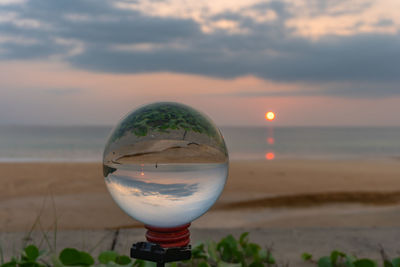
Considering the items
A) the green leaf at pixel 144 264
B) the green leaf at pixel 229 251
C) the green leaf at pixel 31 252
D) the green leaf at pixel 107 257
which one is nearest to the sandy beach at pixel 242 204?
the green leaf at pixel 31 252

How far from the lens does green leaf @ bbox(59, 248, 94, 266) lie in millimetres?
2406

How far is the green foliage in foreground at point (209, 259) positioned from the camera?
2410mm

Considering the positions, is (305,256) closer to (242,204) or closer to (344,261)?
(344,261)

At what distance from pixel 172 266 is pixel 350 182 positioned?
926 centimetres

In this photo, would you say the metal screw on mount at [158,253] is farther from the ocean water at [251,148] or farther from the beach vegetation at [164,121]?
the ocean water at [251,148]

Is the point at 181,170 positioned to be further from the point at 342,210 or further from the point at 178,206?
the point at 342,210

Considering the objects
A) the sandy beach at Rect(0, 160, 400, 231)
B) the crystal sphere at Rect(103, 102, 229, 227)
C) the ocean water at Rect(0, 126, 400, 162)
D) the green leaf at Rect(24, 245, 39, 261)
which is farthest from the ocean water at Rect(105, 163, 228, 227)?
the ocean water at Rect(0, 126, 400, 162)

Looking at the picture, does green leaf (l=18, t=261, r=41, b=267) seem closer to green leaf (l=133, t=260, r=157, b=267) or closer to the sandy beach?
green leaf (l=133, t=260, r=157, b=267)

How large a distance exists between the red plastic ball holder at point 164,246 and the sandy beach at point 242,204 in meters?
2.63

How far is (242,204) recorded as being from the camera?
22.5ft

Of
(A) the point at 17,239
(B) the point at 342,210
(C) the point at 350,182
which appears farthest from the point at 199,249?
(C) the point at 350,182

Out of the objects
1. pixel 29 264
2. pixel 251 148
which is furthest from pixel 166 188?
pixel 251 148

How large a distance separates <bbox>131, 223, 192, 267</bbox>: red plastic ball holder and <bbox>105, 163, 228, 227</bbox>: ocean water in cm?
5

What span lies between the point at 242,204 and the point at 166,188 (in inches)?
219
